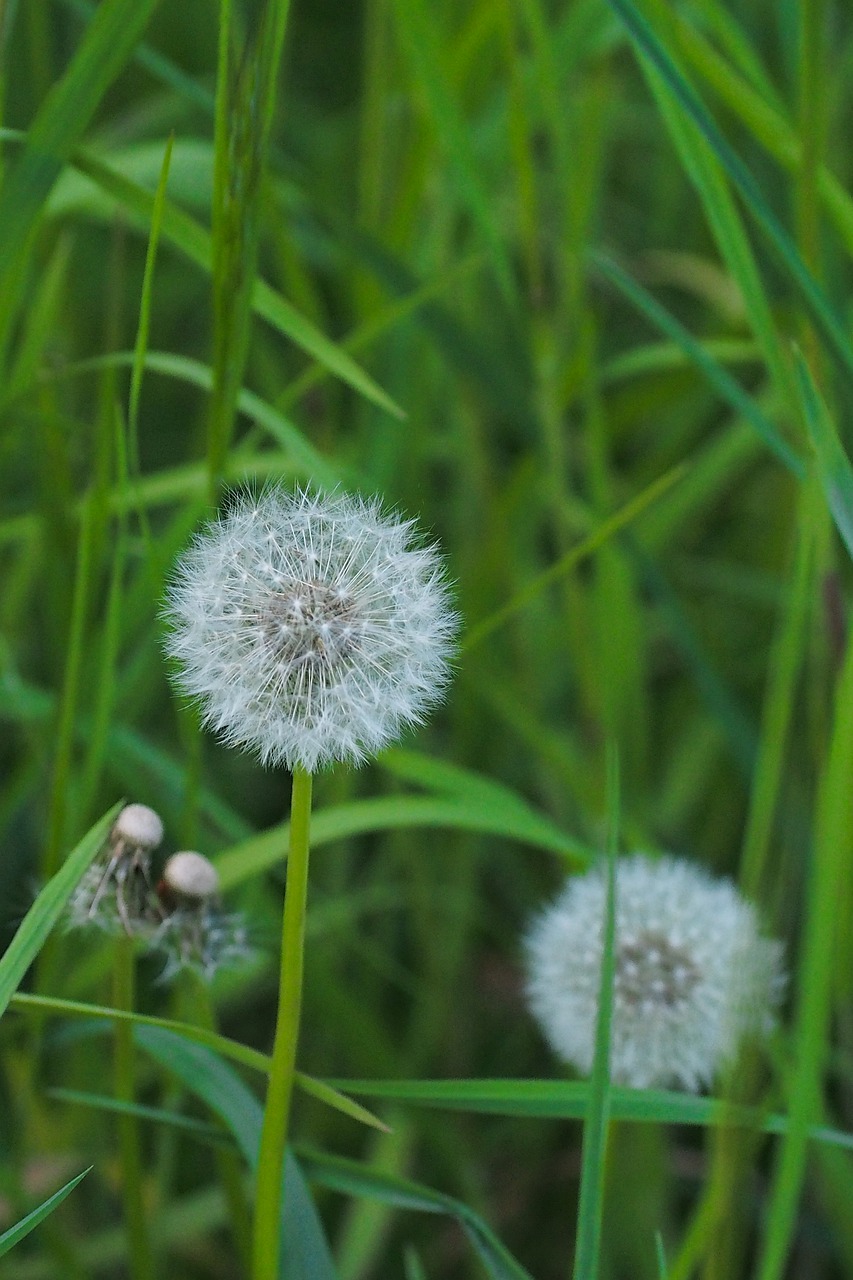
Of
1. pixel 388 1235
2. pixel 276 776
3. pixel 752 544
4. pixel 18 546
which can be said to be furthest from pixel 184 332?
pixel 388 1235

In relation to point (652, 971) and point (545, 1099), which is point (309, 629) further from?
point (652, 971)

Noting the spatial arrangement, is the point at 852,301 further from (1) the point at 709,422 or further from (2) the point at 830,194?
(2) the point at 830,194

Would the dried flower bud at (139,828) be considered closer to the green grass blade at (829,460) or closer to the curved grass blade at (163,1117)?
the curved grass blade at (163,1117)

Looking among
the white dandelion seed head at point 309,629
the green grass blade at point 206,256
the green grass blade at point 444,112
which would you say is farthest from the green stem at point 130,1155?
the green grass blade at point 444,112

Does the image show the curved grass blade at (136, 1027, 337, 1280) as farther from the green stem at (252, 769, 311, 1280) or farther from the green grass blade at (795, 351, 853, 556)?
the green grass blade at (795, 351, 853, 556)

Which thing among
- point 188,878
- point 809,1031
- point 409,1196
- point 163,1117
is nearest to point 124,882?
point 188,878

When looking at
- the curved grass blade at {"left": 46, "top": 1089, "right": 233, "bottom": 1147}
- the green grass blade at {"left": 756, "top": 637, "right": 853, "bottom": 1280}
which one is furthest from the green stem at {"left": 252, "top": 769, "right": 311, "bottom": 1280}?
the green grass blade at {"left": 756, "top": 637, "right": 853, "bottom": 1280}
